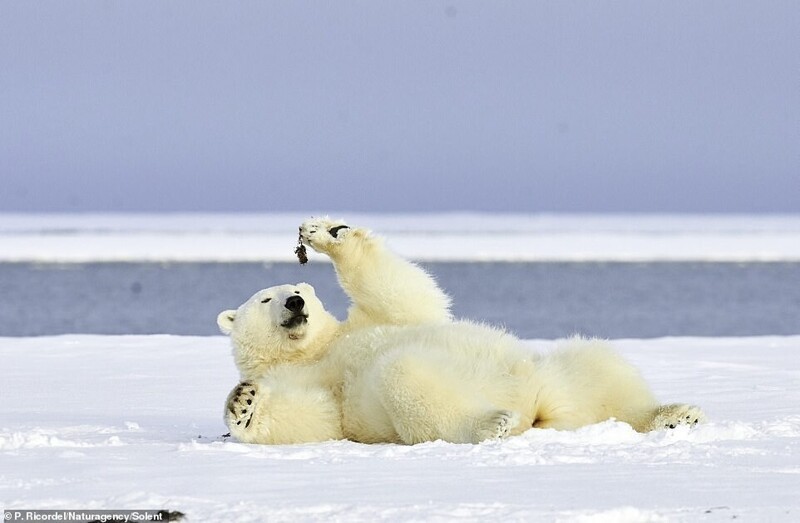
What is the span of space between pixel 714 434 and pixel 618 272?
132ft

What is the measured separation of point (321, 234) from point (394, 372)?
2.87 ft

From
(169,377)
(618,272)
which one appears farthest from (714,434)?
(618,272)

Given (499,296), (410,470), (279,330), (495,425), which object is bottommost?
(410,470)

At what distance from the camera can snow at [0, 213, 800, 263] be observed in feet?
130

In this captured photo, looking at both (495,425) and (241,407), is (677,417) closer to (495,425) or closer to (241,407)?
(495,425)

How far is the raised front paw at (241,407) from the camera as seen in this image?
4527 millimetres

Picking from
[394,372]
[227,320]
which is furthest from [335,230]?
[394,372]

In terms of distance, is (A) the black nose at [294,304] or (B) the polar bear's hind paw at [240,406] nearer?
(B) the polar bear's hind paw at [240,406]

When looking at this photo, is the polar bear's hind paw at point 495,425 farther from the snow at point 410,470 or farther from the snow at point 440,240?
the snow at point 440,240

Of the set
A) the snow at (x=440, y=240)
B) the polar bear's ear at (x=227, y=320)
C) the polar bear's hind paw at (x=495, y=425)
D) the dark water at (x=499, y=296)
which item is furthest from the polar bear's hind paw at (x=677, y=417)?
the snow at (x=440, y=240)

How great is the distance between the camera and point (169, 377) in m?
7.55

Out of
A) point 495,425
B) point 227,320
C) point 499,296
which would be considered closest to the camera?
point 495,425

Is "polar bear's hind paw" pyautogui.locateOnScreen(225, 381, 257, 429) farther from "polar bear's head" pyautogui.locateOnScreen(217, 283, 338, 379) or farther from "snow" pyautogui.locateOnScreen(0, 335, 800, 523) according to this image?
"polar bear's head" pyautogui.locateOnScreen(217, 283, 338, 379)

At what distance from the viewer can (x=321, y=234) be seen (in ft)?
16.9
